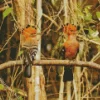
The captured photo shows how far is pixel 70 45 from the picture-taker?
3221 mm

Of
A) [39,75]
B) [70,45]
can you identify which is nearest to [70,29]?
[70,45]

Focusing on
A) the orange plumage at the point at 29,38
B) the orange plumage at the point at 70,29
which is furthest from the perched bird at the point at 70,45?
the orange plumage at the point at 29,38

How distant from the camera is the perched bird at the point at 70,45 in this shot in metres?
3.06

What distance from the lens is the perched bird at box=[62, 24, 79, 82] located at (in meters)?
3.06

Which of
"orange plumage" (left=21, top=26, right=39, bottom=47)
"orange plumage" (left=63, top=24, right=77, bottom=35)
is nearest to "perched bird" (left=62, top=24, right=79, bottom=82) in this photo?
"orange plumage" (left=63, top=24, right=77, bottom=35)

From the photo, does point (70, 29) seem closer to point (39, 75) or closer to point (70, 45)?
point (70, 45)

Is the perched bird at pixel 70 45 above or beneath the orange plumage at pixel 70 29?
beneath

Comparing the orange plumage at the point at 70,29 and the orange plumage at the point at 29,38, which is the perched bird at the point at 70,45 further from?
the orange plumage at the point at 29,38

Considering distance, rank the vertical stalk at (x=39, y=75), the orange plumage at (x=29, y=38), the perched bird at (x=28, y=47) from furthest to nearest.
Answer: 1. the vertical stalk at (x=39, y=75)
2. the orange plumage at (x=29, y=38)
3. the perched bird at (x=28, y=47)

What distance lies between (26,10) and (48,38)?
1275mm

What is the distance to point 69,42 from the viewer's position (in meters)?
3.18

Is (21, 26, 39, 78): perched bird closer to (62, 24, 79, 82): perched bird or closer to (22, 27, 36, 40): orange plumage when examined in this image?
(22, 27, 36, 40): orange plumage

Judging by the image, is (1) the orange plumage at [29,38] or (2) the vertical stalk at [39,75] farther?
(2) the vertical stalk at [39,75]

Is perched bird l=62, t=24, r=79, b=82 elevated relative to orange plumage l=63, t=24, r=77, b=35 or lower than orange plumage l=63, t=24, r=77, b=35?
lower
